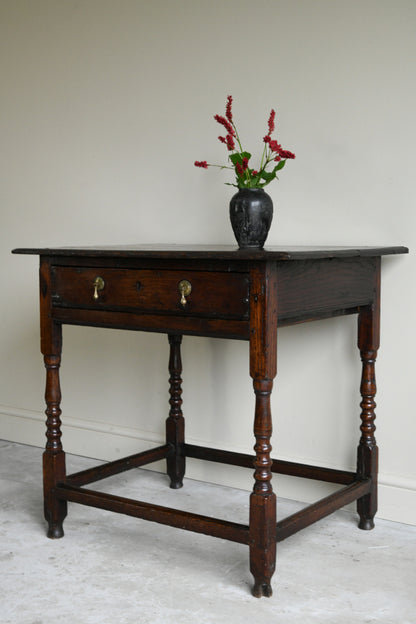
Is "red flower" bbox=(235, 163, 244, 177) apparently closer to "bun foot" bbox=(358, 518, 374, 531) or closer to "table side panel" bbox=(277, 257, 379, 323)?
"table side panel" bbox=(277, 257, 379, 323)

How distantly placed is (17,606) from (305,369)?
125 centimetres

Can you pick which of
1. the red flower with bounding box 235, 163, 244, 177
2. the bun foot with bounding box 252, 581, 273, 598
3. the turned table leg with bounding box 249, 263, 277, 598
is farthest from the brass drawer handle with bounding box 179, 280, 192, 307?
the bun foot with bounding box 252, 581, 273, 598

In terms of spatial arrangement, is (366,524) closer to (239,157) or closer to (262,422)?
(262,422)

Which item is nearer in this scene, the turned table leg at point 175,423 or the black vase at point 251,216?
the black vase at point 251,216

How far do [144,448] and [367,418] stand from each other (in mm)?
1082

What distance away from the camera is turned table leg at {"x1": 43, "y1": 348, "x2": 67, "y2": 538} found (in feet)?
A: 8.00

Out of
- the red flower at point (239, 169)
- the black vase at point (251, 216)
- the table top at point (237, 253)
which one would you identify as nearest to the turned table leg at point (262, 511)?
the table top at point (237, 253)

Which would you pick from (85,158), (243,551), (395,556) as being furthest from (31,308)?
(395,556)

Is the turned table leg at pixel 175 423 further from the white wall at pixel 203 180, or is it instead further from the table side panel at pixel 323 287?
the table side panel at pixel 323 287

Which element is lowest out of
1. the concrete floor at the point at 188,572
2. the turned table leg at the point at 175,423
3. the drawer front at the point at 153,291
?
the concrete floor at the point at 188,572

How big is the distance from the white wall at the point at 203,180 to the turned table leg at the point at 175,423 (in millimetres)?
125

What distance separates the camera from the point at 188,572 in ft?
7.11

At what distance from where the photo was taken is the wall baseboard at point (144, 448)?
101 inches

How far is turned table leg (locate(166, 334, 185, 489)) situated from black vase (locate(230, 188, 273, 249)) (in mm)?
721
